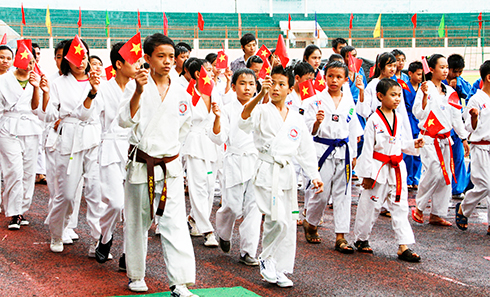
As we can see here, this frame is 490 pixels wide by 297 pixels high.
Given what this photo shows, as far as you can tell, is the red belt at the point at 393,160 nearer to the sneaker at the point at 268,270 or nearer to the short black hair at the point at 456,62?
the sneaker at the point at 268,270

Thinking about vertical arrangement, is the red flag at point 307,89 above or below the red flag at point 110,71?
below

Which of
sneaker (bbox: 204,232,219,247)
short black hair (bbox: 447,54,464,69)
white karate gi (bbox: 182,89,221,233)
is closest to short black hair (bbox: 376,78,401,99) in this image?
white karate gi (bbox: 182,89,221,233)

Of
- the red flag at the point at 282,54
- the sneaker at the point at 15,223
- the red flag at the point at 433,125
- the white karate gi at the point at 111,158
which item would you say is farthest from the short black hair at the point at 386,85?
the sneaker at the point at 15,223

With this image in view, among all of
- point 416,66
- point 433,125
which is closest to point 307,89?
point 433,125

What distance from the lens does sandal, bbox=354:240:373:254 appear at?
17.2 feet

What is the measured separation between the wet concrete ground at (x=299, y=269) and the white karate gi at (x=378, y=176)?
1.23 ft

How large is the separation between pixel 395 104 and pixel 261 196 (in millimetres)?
1941

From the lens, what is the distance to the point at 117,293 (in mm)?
3891

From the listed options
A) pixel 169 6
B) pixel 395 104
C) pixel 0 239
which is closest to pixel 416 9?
pixel 169 6

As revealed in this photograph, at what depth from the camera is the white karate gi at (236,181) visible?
5023mm

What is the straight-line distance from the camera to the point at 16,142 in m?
6.12

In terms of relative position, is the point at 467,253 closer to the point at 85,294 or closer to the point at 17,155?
the point at 85,294

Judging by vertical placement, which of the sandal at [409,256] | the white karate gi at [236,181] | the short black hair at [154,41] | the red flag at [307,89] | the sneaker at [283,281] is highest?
the short black hair at [154,41]

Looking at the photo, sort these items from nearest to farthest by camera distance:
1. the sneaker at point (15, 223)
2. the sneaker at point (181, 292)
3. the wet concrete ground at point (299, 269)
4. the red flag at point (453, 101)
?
the sneaker at point (181, 292) < the wet concrete ground at point (299, 269) < the sneaker at point (15, 223) < the red flag at point (453, 101)
